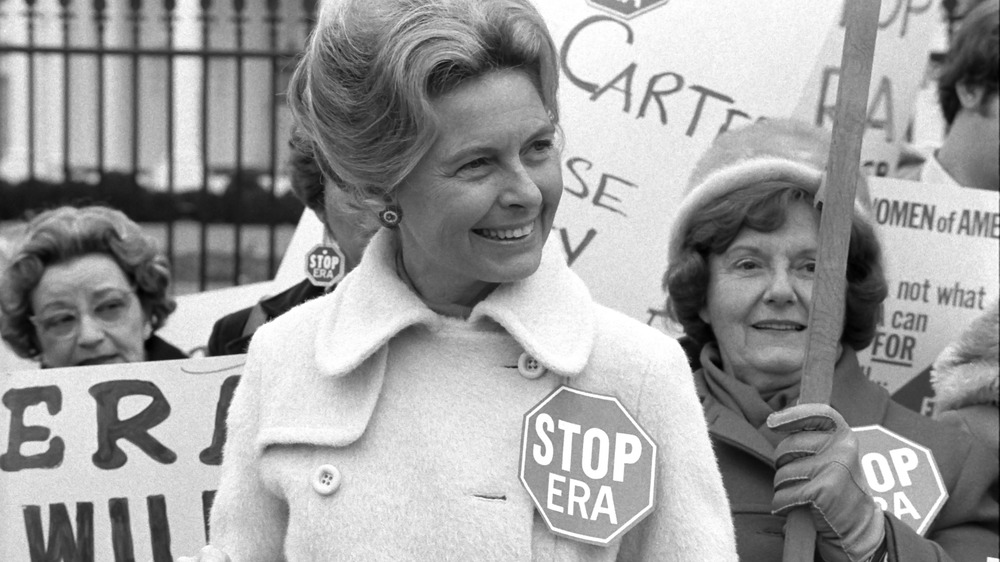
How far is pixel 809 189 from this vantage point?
2836 millimetres

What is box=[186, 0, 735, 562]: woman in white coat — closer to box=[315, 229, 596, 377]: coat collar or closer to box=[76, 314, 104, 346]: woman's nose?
box=[315, 229, 596, 377]: coat collar

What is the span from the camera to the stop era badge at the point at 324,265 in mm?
3510

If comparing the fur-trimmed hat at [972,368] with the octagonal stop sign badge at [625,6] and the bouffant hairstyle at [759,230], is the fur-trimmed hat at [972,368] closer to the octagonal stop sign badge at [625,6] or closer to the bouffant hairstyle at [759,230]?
the bouffant hairstyle at [759,230]

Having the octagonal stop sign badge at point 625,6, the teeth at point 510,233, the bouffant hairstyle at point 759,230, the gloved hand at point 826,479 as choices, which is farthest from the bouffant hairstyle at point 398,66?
the octagonal stop sign badge at point 625,6

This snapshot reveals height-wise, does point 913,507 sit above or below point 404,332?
below

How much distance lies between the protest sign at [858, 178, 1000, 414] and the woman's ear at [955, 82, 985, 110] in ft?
1.32

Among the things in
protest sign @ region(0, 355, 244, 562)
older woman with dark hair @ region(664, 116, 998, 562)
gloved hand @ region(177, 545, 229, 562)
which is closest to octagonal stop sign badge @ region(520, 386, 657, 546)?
gloved hand @ region(177, 545, 229, 562)

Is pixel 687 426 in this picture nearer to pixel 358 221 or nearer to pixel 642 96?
pixel 358 221

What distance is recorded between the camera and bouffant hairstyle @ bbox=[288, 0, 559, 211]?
190 cm

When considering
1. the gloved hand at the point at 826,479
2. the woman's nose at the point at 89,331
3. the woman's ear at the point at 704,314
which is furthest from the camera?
the woman's nose at the point at 89,331

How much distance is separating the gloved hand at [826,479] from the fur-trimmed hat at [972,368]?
106 cm

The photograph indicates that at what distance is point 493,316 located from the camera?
2.02 m

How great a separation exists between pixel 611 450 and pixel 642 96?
71.1 inches

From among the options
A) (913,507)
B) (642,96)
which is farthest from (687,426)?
(642,96)
